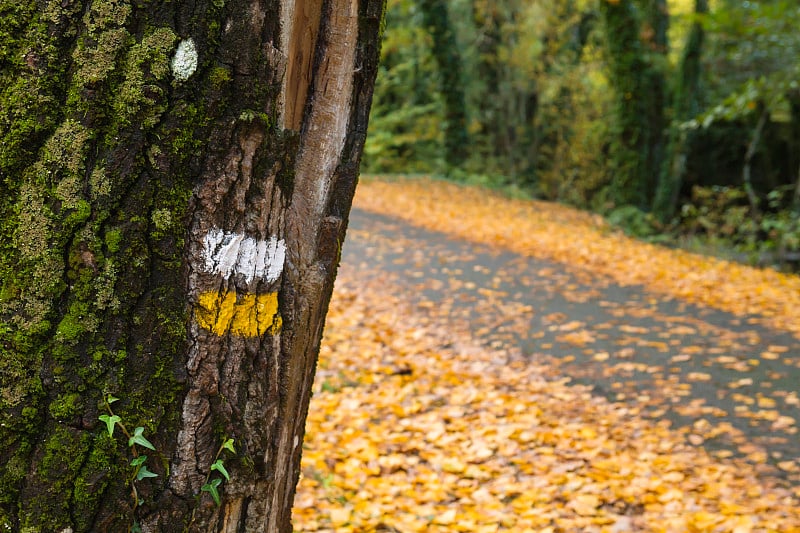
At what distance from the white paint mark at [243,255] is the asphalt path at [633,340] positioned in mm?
4045

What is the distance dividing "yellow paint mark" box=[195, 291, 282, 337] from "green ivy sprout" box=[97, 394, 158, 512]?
0.23 meters

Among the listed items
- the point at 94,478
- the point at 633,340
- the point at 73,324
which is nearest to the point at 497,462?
the point at 633,340

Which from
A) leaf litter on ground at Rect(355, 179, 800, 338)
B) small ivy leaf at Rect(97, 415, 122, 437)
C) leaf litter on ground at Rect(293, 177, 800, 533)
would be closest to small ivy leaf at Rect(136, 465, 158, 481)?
small ivy leaf at Rect(97, 415, 122, 437)

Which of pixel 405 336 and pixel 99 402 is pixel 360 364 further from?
pixel 99 402

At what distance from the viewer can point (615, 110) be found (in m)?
16.1

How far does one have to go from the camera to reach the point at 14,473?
1.20 meters

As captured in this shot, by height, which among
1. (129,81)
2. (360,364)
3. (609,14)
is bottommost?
(360,364)

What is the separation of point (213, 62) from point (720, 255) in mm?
13204

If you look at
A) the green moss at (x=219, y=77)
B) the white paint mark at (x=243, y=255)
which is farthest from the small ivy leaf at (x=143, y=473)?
the green moss at (x=219, y=77)

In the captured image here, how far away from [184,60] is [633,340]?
6.38 m

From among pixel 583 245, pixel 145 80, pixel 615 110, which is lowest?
pixel 583 245

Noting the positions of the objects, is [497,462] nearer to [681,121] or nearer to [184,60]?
[184,60]

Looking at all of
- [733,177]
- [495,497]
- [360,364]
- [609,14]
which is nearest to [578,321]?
[360,364]

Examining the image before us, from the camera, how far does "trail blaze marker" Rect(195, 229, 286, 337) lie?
4.36 feet
